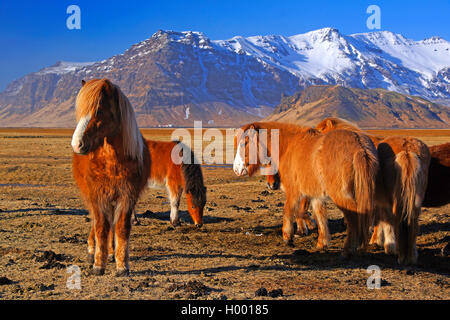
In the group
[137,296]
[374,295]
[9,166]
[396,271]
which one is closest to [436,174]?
[396,271]

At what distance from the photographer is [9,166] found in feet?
77.4

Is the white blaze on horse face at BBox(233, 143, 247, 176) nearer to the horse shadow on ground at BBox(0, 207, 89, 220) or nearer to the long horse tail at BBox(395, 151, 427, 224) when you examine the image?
the long horse tail at BBox(395, 151, 427, 224)

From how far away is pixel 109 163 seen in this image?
19.0ft

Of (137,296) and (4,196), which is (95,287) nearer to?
(137,296)

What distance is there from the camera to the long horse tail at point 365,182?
6336 millimetres

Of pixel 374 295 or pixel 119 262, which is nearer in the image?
pixel 374 295

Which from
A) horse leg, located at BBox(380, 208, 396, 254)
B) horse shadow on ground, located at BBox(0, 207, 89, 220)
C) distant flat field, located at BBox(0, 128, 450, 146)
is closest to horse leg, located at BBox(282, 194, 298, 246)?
horse leg, located at BBox(380, 208, 396, 254)

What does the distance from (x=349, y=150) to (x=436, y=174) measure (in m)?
2.35

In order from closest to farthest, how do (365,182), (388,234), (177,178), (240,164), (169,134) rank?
(365,182) < (388,234) < (240,164) < (177,178) < (169,134)

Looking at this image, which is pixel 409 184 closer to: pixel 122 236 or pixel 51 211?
pixel 122 236

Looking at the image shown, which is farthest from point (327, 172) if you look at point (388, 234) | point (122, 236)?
point (122, 236)

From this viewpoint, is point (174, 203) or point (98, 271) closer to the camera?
point (98, 271)

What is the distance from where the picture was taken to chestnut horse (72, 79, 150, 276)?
5.57 m

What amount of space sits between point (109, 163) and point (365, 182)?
373 centimetres
